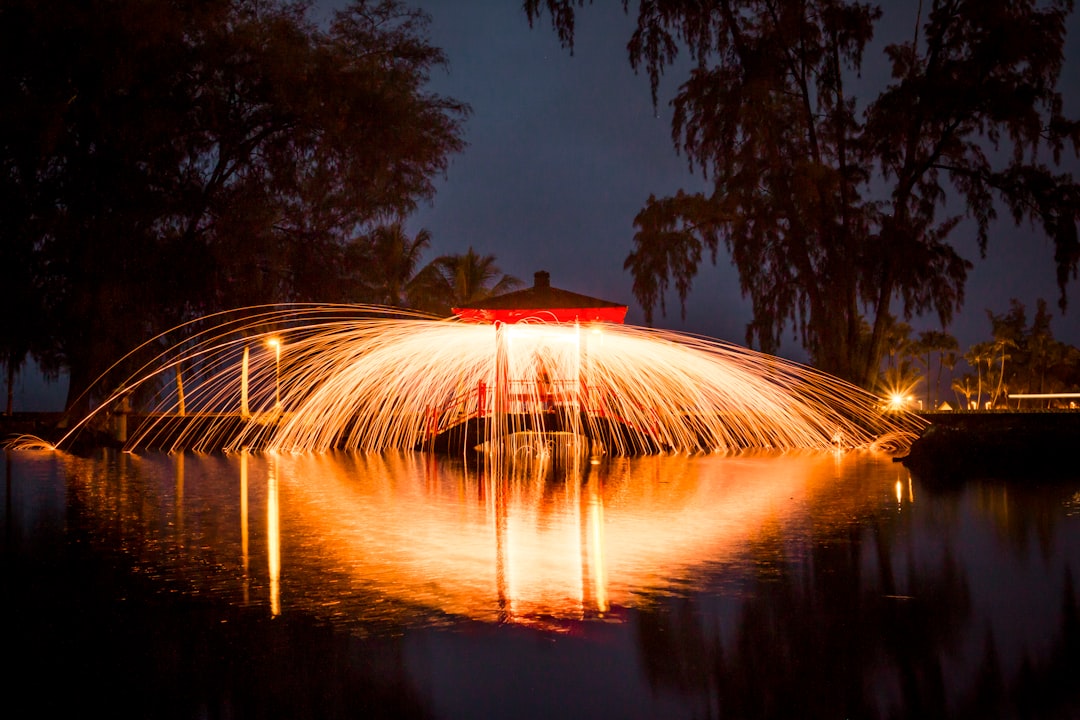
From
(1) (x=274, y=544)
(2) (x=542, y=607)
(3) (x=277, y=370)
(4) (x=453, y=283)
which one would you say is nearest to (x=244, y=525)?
(1) (x=274, y=544)

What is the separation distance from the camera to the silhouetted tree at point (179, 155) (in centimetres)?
1911

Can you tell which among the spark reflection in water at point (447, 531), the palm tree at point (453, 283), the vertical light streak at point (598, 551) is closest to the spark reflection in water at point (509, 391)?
the spark reflection in water at point (447, 531)

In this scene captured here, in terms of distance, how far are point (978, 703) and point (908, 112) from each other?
2056 centimetres

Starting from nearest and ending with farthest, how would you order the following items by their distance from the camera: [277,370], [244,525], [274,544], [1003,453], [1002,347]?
[274,544] → [244,525] → [1003,453] → [277,370] → [1002,347]

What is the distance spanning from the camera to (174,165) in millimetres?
20672

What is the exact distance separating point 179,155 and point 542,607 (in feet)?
60.4

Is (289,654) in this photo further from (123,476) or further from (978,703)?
(123,476)

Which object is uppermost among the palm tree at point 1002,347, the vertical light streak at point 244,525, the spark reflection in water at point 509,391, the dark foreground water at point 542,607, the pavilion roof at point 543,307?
the palm tree at point 1002,347

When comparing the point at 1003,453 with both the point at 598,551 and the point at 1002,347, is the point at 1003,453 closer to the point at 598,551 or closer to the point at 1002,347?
the point at 598,551

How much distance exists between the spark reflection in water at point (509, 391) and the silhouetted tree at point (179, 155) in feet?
4.48

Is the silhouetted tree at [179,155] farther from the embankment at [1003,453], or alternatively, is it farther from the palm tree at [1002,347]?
the palm tree at [1002,347]

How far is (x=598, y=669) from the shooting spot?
3.89 m

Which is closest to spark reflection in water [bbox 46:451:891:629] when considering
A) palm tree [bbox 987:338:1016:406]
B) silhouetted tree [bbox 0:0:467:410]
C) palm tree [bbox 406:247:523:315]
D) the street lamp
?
the street lamp

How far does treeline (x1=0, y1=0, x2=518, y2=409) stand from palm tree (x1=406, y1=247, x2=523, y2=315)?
54.8 ft
